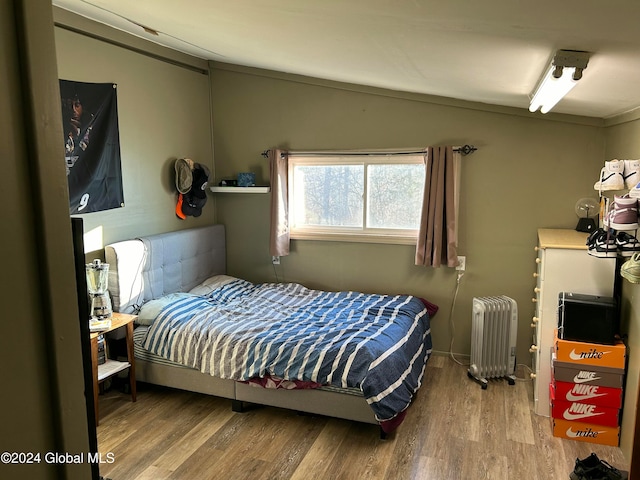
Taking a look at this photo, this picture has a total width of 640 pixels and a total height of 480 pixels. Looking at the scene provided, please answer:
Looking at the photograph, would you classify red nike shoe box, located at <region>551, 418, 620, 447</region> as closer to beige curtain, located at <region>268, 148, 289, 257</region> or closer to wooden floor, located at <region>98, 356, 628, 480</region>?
wooden floor, located at <region>98, 356, 628, 480</region>

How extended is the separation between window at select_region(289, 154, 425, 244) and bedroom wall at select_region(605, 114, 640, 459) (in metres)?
1.55

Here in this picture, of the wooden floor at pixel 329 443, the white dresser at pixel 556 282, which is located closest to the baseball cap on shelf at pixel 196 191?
the wooden floor at pixel 329 443

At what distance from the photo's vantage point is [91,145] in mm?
3451

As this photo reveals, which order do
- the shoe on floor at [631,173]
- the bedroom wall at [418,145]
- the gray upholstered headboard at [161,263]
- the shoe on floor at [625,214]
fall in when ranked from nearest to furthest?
the shoe on floor at [625,214]
the shoe on floor at [631,173]
the gray upholstered headboard at [161,263]
the bedroom wall at [418,145]

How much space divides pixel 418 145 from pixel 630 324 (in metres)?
2.13

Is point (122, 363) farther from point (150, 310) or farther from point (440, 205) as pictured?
point (440, 205)

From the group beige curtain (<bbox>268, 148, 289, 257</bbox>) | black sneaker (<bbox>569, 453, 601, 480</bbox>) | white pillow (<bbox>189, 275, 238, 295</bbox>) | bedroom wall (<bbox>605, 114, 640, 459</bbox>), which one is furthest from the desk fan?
white pillow (<bbox>189, 275, 238, 295</bbox>)

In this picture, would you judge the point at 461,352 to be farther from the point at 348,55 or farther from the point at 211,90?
the point at 211,90

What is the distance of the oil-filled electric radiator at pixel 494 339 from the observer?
147 inches

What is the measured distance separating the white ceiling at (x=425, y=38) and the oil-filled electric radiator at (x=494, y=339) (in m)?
1.56

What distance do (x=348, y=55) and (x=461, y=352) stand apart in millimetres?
2791

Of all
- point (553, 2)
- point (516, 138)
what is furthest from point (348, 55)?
point (516, 138)

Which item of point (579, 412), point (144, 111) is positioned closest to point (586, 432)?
point (579, 412)

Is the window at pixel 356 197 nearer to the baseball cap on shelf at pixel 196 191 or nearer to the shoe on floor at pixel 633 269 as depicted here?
the baseball cap on shelf at pixel 196 191
